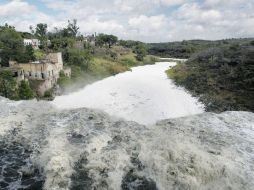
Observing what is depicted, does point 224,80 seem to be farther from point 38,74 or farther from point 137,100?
point 38,74

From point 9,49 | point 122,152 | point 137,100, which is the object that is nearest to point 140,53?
point 9,49

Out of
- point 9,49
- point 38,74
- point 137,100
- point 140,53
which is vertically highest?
point 9,49

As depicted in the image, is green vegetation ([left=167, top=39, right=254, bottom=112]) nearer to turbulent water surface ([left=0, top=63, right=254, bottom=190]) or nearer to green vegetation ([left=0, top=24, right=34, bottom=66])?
turbulent water surface ([left=0, top=63, right=254, bottom=190])

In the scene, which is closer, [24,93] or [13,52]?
[24,93]

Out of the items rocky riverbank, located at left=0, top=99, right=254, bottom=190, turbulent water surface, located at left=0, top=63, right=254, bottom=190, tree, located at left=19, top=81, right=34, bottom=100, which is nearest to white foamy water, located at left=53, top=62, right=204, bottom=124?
tree, located at left=19, top=81, right=34, bottom=100

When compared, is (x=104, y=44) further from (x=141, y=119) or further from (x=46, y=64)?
(x=141, y=119)

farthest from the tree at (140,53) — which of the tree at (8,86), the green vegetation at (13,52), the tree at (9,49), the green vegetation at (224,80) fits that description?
the tree at (8,86)

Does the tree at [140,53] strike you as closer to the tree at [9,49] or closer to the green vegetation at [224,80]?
the green vegetation at [224,80]
